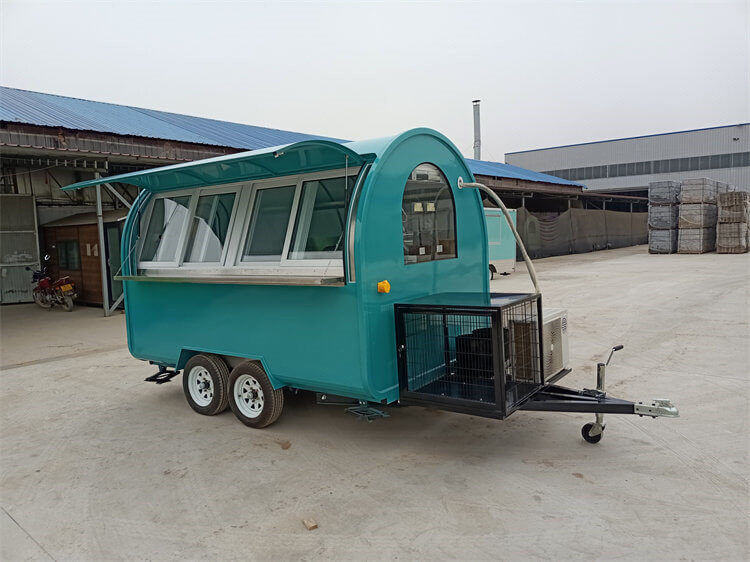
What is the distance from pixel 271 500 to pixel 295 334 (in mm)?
1391

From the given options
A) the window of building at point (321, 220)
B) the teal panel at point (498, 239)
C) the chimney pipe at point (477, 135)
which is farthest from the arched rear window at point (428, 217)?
the chimney pipe at point (477, 135)

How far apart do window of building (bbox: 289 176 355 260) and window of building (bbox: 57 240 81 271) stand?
1202cm

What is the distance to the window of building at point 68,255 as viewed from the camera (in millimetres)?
14562

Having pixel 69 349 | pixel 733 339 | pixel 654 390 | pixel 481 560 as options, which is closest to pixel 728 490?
pixel 481 560

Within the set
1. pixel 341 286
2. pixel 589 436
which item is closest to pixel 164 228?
pixel 341 286

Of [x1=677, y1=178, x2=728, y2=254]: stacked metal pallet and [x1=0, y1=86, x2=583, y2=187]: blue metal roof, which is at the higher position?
[x1=0, y1=86, x2=583, y2=187]: blue metal roof

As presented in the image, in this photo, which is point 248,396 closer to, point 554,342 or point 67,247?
point 554,342

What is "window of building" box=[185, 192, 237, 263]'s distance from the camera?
17.5 feet

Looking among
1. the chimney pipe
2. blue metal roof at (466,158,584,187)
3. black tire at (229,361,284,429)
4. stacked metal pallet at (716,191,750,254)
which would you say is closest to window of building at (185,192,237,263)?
black tire at (229,361,284,429)

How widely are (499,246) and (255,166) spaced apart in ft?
48.3

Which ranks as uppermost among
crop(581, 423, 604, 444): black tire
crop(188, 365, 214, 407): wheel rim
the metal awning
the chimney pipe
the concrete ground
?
the chimney pipe

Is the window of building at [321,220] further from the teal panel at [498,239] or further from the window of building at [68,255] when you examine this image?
the teal panel at [498,239]

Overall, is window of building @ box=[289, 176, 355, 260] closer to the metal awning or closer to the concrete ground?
the metal awning

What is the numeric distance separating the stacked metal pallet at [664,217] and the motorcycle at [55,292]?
23.5m
